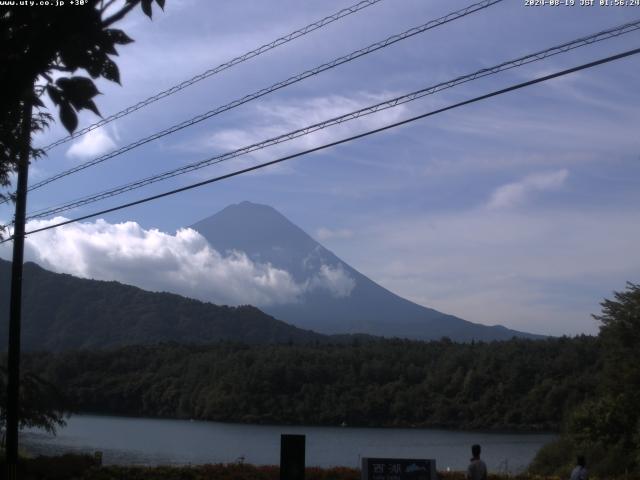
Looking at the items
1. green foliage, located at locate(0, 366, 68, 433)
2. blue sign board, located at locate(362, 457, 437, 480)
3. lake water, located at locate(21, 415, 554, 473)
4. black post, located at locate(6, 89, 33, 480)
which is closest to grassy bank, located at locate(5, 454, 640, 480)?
green foliage, located at locate(0, 366, 68, 433)

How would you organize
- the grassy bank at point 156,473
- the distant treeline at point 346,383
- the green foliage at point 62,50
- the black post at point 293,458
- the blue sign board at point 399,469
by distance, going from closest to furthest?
the green foliage at point 62,50
the blue sign board at point 399,469
the black post at point 293,458
the grassy bank at point 156,473
the distant treeline at point 346,383

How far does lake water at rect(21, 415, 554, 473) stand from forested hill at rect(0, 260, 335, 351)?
2263 inches

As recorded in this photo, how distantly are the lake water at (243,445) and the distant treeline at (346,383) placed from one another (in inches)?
203

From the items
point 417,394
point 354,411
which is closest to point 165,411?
point 354,411

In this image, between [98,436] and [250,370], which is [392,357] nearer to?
[250,370]

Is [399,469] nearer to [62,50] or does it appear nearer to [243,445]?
[62,50]

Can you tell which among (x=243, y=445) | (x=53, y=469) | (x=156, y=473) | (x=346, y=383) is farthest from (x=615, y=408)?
(x=346, y=383)

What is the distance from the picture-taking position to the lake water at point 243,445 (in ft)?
122

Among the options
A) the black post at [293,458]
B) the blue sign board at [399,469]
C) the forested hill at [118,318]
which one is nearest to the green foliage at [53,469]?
the black post at [293,458]

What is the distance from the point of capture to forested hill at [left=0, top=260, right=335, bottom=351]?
124 metres

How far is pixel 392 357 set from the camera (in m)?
84.2

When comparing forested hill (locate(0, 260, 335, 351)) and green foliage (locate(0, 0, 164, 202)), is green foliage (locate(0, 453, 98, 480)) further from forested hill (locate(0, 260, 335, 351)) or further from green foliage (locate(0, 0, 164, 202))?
forested hill (locate(0, 260, 335, 351))

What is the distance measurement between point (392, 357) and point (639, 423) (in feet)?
184

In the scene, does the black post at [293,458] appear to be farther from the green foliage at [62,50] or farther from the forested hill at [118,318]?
the forested hill at [118,318]
